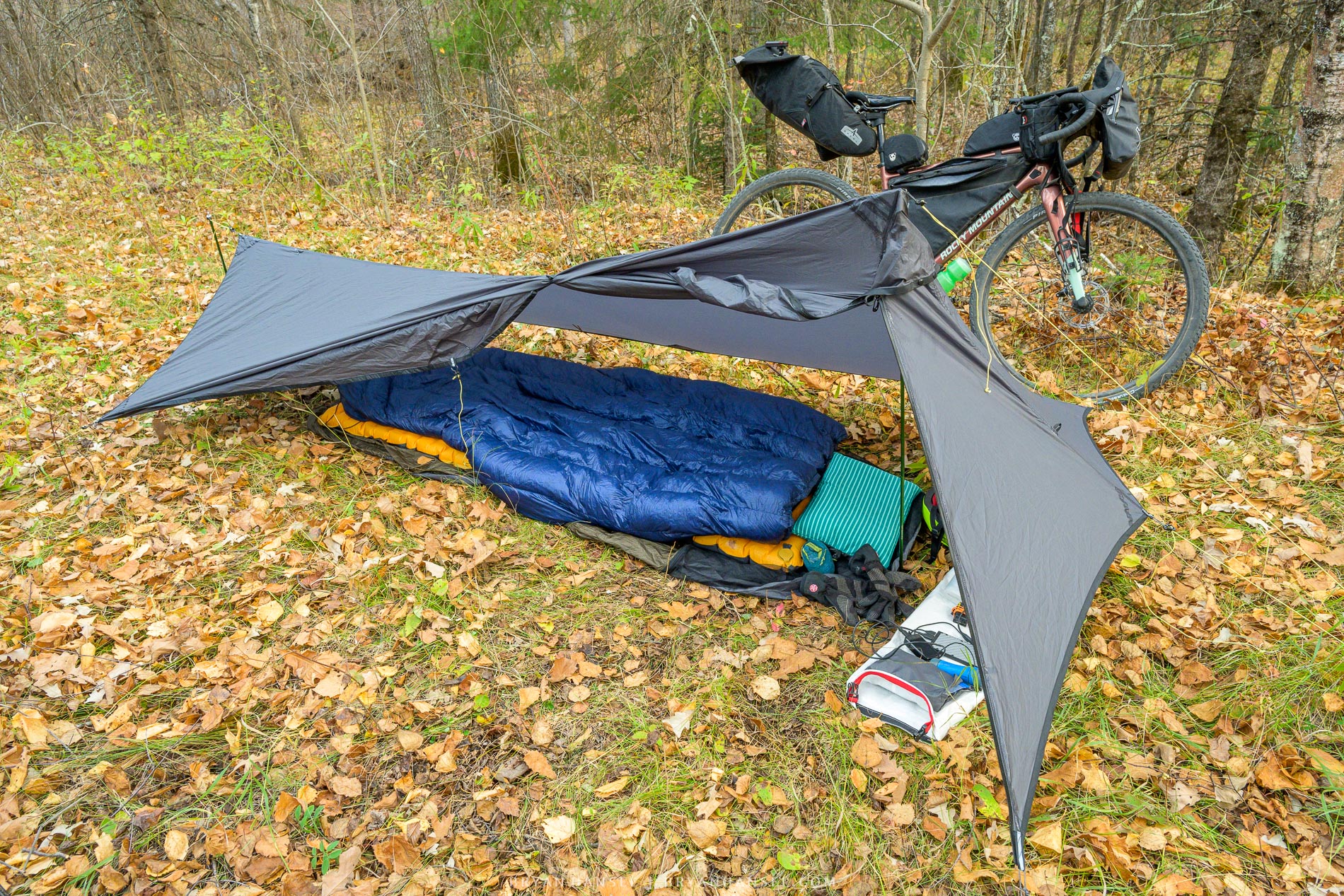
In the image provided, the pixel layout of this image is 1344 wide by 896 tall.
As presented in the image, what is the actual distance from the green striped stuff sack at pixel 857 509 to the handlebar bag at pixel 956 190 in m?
0.98

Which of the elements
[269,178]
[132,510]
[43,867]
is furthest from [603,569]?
[269,178]

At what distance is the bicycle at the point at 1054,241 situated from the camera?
2.88 metres

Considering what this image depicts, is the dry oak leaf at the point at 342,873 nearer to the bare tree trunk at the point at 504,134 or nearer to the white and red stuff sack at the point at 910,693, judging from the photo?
the white and red stuff sack at the point at 910,693

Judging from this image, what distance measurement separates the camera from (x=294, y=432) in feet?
10.9

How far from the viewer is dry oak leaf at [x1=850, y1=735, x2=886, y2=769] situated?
6.34 feet

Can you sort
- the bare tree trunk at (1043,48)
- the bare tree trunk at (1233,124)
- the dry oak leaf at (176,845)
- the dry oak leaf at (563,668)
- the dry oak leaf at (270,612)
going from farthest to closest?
the bare tree trunk at (1043,48) < the bare tree trunk at (1233,124) < the dry oak leaf at (270,612) < the dry oak leaf at (563,668) < the dry oak leaf at (176,845)

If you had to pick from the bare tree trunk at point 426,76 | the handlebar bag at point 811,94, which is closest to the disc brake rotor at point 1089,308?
the handlebar bag at point 811,94

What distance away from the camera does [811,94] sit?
334cm

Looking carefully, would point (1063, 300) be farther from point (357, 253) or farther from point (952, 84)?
point (952, 84)

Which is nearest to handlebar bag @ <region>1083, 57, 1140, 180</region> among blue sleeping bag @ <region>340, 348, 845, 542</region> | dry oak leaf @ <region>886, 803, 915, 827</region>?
blue sleeping bag @ <region>340, 348, 845, 542</region>

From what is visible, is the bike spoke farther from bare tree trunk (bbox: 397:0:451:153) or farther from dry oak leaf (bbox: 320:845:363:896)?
bare tree trunk (bbox: 397:0:451:153)

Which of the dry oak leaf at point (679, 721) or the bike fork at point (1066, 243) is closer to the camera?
the dry oak leaf at point (679, 721)

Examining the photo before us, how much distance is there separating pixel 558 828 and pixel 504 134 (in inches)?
268

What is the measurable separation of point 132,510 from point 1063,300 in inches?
150
